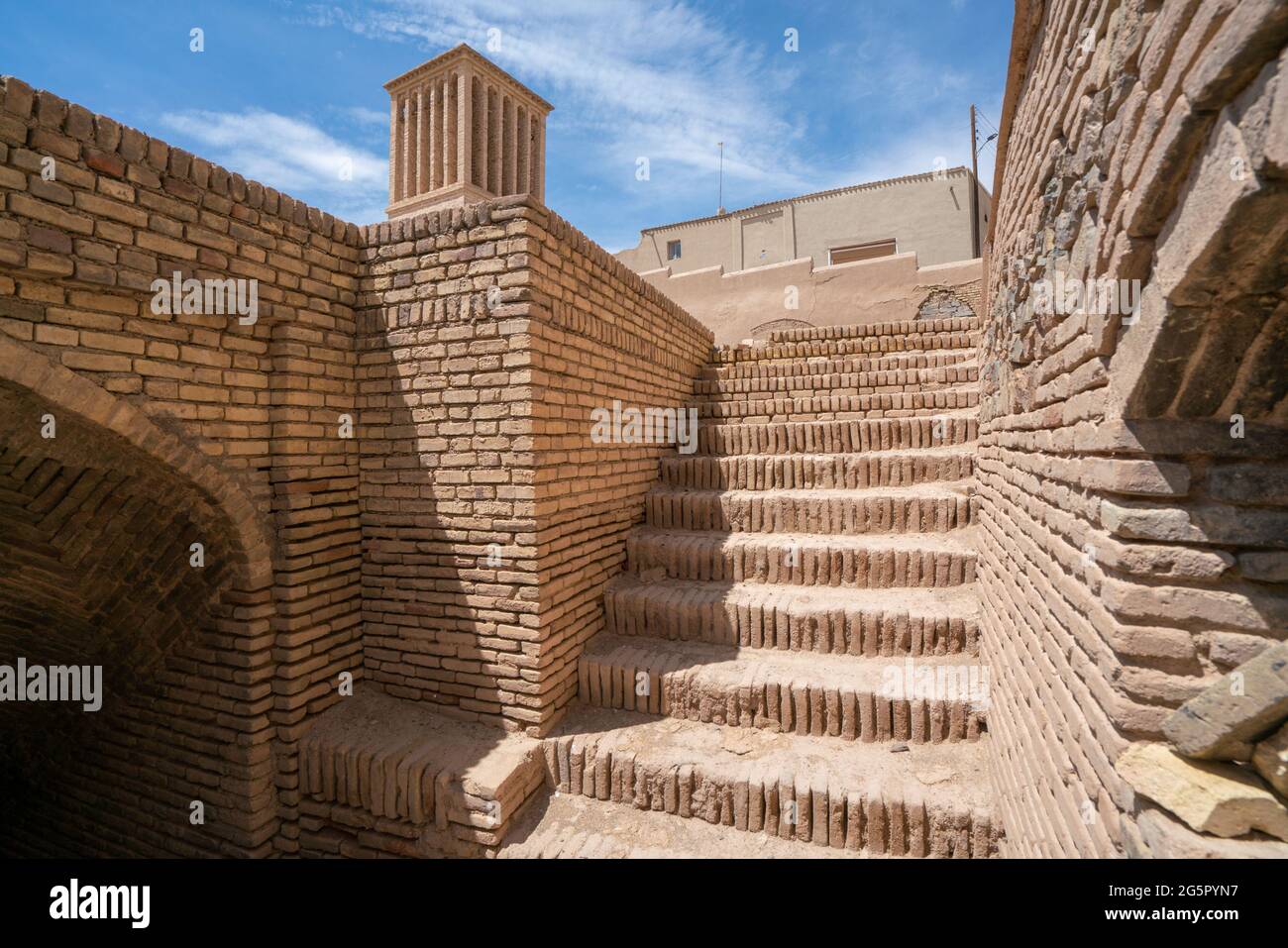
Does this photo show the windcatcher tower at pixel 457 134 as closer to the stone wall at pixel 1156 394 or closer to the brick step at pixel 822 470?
the brick step at pixel 822 470

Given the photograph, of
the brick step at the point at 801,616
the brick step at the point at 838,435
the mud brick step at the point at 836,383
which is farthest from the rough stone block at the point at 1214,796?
the mud brick step at the point at 836,383

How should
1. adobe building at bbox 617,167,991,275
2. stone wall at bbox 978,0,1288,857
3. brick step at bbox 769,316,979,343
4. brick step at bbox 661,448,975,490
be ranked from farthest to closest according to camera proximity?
adobe building at bbox 617,167,991,275
brick step at bbox 769,316,979,343
brick step at bbox 661,448,975,490
stone wall at bbox 978,0,1288,857

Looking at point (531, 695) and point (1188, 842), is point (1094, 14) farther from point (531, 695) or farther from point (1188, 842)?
point (531, 695)

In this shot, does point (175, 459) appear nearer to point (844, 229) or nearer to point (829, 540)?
point (829, 540)

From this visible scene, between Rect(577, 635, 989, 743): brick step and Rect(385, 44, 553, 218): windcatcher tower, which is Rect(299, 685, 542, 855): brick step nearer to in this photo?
A: Rect(577, 635, 989, 743): brick step

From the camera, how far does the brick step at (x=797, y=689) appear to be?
132 inches

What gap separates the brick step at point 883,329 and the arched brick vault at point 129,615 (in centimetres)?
595

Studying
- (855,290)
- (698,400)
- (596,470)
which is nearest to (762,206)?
(855,290)

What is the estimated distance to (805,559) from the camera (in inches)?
173

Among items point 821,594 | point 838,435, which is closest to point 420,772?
point 821,594

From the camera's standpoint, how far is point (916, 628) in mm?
3730

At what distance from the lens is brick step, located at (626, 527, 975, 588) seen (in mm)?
4121

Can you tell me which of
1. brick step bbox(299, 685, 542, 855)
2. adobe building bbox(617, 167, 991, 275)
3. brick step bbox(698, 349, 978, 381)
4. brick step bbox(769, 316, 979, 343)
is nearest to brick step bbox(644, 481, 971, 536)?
brick step bbox(698, 349, 978, 381)

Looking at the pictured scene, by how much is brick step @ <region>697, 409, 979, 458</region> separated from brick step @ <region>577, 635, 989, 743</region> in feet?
6.99
